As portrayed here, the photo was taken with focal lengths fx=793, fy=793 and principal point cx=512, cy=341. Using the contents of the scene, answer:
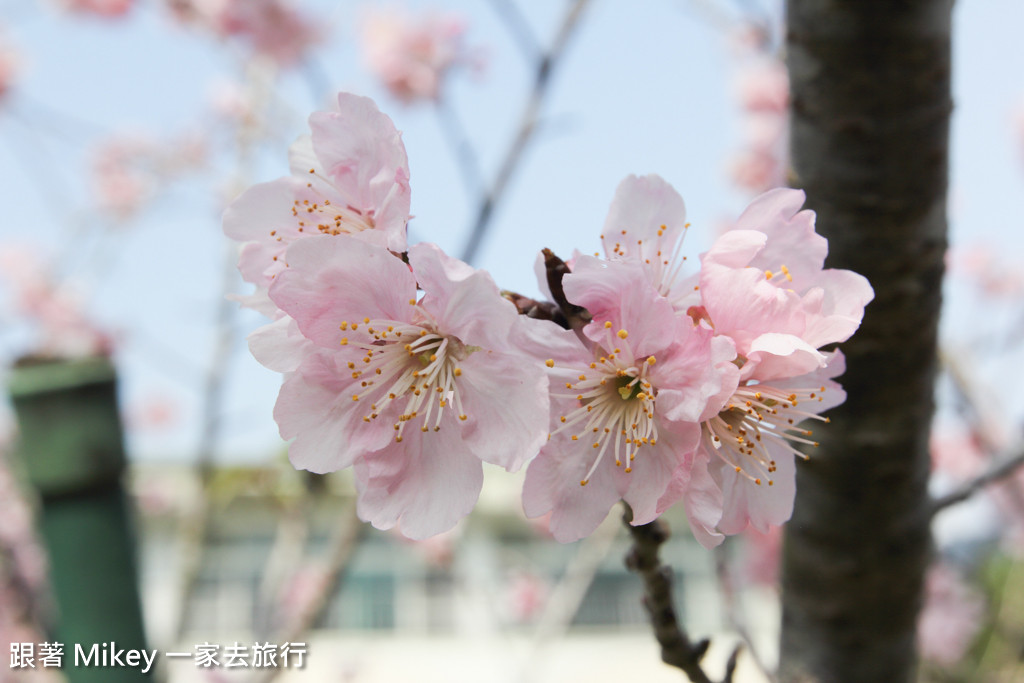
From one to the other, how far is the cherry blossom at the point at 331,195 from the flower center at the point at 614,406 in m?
0.17

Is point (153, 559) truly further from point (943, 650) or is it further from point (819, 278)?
point (819, 278)

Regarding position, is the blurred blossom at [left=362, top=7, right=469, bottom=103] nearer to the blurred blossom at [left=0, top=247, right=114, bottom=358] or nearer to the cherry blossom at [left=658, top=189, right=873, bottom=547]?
the blurred blossom at [left=0, top=247, right=114, bottom=358]

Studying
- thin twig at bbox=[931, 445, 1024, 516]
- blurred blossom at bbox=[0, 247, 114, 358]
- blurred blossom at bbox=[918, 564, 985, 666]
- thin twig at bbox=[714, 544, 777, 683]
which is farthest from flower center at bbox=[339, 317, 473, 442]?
blurred blossom at bbox=[918, 564, 985, 666]

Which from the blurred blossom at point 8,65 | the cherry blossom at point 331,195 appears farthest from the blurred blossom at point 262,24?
the cherry blossom at point 331,195

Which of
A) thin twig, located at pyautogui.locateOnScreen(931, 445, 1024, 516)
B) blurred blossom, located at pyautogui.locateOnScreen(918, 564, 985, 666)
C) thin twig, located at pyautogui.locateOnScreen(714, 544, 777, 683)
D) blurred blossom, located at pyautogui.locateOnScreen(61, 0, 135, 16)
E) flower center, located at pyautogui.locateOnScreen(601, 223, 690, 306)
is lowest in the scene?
blurred blossom, located at pyautogui.locateOnScreen(918, 564, 985, 666)

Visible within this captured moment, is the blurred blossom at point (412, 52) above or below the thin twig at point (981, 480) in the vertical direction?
above

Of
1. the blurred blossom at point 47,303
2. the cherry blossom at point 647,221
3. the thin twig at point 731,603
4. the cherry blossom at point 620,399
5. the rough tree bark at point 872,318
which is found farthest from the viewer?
the blurred blossom at point 47,303

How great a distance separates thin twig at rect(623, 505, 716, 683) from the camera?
661 mm

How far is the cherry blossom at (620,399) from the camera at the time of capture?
0.52 m

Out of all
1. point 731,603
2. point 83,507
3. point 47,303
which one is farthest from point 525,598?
point 731,603

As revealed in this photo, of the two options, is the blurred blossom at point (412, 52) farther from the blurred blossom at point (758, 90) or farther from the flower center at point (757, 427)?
the flower center at point (757, 427)

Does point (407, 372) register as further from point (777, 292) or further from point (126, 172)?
point (126, 172)

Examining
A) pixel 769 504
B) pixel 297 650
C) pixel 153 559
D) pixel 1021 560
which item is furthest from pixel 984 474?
pixel 153 559

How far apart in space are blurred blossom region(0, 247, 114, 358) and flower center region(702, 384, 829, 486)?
3419mm
